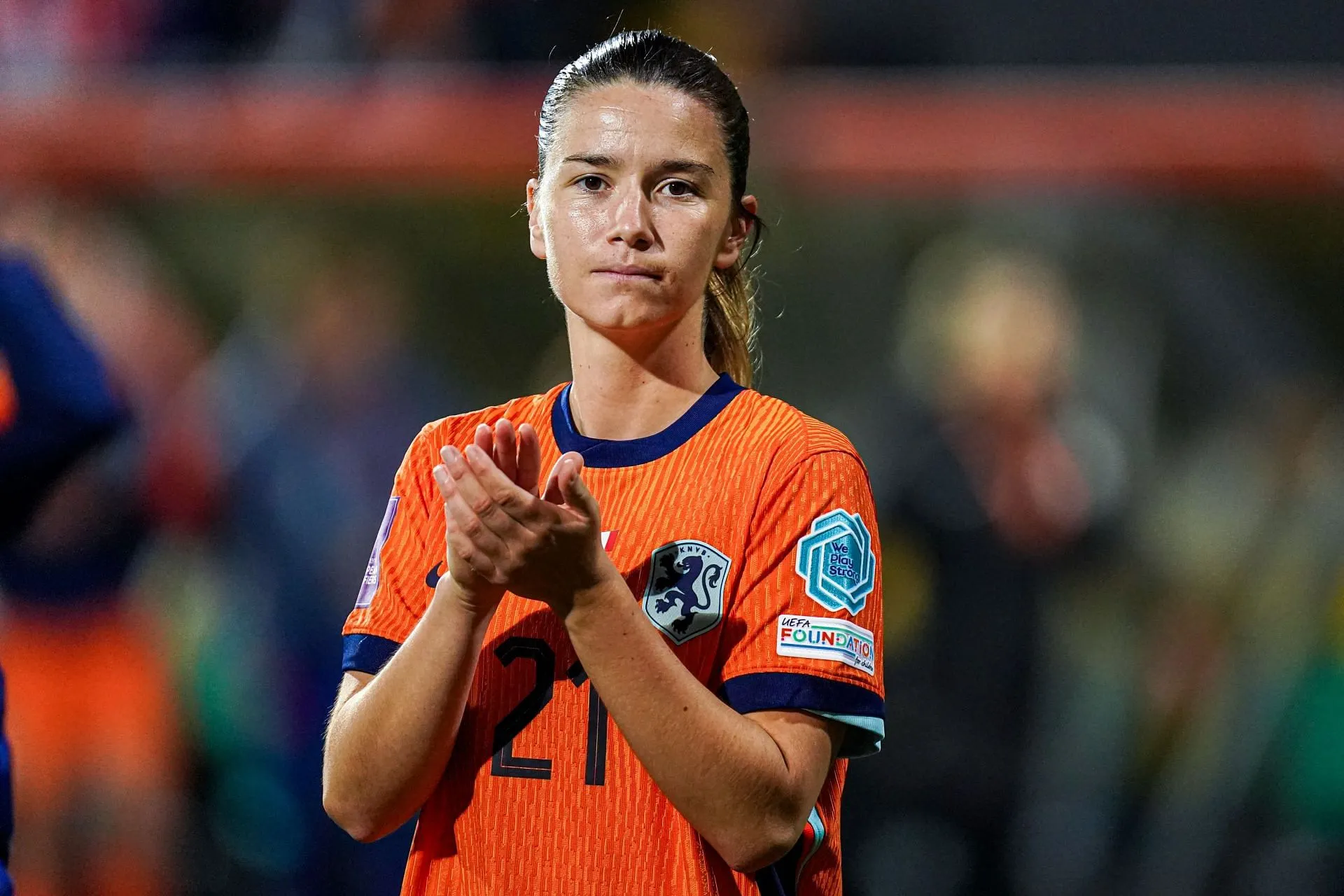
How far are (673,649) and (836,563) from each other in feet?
0.46

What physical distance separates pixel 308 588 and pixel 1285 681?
1789mm

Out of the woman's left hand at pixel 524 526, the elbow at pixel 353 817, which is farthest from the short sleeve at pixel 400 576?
the woman's left hand at pixel 524 526

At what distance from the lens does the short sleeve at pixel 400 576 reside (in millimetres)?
1015

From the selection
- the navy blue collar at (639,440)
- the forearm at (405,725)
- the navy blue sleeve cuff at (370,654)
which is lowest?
the forearm at (405,725)

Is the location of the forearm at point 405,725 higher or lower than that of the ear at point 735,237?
lower

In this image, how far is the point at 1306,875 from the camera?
87.4 inches

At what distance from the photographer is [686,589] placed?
0.95m

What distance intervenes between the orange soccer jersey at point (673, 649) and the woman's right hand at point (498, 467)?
0.36ft

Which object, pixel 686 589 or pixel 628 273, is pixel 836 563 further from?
pixel 628 273

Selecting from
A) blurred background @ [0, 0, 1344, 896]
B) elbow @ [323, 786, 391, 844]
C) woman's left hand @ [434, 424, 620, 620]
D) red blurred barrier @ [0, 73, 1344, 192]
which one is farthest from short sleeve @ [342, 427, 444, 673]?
red blurred barrier @ [0, 73, 1344, 192]

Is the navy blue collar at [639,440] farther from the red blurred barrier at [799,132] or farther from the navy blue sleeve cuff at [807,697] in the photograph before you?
the red blurred barrier at [799,132]

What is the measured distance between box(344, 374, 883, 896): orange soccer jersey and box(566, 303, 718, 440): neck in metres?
0.03

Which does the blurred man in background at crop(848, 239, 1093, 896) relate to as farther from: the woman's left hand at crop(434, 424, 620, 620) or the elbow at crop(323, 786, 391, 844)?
the woman's left hand at crop(434, 424, 620, 620)

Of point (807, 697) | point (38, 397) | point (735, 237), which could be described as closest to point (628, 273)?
point (735, 237)
